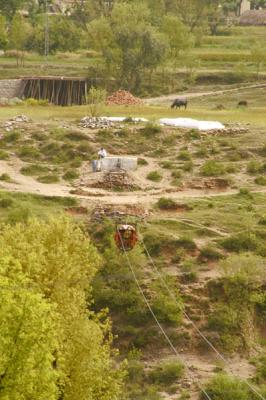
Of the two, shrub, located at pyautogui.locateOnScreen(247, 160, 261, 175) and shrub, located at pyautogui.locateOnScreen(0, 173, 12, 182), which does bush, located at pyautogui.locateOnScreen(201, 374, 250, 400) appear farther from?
shrub, located at pyautogui.locateOnScreen(247, 160, 261, 175)

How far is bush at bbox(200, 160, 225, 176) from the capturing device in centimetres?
6525

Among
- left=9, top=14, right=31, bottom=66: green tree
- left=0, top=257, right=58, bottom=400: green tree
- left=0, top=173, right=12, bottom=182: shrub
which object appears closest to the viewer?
left=0, top=257, right=58, bottom=400: green tree

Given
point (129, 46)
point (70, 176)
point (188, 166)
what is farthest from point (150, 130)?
point (129, 46)

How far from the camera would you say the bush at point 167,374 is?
1818 inches

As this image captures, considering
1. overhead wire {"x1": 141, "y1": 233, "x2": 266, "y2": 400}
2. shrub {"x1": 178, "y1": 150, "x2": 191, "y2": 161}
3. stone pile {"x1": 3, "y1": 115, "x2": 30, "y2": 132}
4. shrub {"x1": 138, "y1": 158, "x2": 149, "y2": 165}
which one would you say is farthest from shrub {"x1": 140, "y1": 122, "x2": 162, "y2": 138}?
overhead wire {"x1": 141, "y1": 233, "x2": 266, "y2": 400}

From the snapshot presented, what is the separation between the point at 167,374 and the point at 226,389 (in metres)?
3.06

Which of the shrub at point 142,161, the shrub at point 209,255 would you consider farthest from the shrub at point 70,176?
the shrub at point 209,255

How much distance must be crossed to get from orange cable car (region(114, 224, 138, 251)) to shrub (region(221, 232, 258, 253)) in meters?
5.93

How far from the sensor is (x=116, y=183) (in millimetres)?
62719

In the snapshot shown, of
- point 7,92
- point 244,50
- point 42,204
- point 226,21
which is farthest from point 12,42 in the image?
point 42,204

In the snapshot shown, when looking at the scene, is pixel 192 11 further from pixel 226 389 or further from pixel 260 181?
pixel 226 389

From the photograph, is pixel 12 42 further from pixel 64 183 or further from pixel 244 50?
pixel 64 183

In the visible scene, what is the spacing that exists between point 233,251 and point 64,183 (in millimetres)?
12712

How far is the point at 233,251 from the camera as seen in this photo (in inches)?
2191
